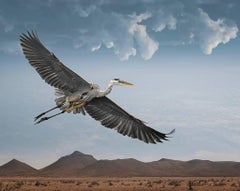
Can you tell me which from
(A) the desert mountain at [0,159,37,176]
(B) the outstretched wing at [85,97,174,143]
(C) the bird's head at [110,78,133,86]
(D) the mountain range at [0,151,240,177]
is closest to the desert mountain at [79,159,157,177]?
(D) the mountain range at [0,151,240,177]

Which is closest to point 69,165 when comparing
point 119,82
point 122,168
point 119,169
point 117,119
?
point 122,168

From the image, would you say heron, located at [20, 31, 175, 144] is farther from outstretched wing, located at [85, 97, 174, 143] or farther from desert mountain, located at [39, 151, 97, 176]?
desert mountain, located at [39, 151, 97, 176]

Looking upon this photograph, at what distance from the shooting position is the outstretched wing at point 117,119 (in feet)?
44.6

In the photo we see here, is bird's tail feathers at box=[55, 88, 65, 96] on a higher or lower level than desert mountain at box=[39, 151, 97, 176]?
lower

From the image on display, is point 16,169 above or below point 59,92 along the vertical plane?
above

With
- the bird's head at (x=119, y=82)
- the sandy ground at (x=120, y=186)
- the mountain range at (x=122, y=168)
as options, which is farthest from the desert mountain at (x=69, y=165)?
the bird's head at (x=119, y=82)

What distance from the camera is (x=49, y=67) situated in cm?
1384

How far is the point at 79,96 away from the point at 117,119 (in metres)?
1.82

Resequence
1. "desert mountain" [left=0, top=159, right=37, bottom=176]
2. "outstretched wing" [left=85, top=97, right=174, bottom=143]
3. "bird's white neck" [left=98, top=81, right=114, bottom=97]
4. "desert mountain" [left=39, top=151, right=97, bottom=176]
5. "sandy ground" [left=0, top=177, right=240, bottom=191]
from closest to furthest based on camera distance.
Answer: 1. "bird's white neck" [left=98, top=81, right=114, bottom=97]
2. "outstretched wing" [left=85, top=97, right=174, bottom=143]
3. "sandy ground" [left=0, top=177, right=240, bottom=191]
4. "desert mountain" [left=0, top=159, right=37, bottom=176]
5. "desert mountain" [left=39, top=151, right=97, bottom=176]

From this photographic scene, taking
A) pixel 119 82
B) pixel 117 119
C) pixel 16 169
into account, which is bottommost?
pixel 117 119

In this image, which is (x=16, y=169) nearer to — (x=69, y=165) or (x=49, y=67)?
(x=69, y=165)

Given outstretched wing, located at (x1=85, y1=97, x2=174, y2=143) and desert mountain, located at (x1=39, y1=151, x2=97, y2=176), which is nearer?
outstretched wing, located at (x1=85, y1=97, x2=174, y2=143)

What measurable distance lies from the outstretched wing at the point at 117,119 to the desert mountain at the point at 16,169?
3238 inches

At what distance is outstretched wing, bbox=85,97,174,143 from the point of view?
13.6m
